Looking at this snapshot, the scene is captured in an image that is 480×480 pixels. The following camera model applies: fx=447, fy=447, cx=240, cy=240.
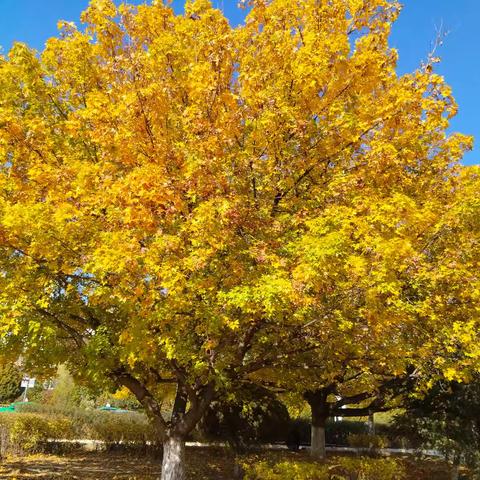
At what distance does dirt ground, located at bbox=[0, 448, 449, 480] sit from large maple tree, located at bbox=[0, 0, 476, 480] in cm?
336

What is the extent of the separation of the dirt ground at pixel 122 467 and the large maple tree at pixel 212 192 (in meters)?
3.36

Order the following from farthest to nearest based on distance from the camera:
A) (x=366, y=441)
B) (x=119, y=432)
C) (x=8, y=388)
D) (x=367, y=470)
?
(x=8, y=388) < (x=366, y=441) < (x=119, y=432) < (x=367, y=470)

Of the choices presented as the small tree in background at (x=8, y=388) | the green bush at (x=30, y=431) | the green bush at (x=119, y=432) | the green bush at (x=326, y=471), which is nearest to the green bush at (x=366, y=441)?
the green bush at (x=119, y=432)

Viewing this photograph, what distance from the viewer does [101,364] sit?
Answer: 7.39 m

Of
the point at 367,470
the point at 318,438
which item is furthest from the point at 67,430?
the point at 367,470

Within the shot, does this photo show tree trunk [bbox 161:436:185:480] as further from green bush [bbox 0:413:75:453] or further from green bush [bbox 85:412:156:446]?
green bush [bbox 85:412:156:446]

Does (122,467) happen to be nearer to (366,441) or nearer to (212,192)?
(212,192)

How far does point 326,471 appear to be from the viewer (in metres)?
8.55

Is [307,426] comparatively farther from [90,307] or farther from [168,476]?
[90,307]

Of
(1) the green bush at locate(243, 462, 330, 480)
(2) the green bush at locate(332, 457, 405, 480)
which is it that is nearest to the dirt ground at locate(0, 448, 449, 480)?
(1) the green bush at locate(243, 462, 330, 480)

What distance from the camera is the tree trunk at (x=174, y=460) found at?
27.4ft

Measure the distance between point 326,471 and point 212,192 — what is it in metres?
5.83

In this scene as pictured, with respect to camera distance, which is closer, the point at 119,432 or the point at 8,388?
the point at 119,432

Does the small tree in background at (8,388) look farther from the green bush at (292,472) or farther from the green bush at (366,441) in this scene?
the green bush at (292,472)
